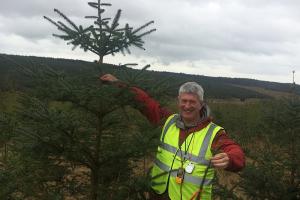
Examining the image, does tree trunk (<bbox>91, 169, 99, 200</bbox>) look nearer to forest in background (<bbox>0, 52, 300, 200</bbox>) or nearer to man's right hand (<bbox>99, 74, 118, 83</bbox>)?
forest in background (<bbox>0, 52, 300, 200</bbox>)

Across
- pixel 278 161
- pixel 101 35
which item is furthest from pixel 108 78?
pixel 278 161

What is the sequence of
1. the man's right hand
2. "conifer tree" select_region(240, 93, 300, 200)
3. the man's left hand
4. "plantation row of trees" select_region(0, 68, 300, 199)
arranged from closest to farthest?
1. the man's left hand
2. "plantation row of trees" select_region(0, 68, 300, 199)
3. the man's right hand
4. "conifer tree" select_region(240, 93, 300, 200)

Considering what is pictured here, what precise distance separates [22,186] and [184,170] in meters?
2.06

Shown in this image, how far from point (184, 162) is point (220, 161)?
635 mm

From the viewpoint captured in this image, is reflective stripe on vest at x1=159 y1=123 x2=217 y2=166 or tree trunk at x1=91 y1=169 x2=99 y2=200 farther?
tree trunk at x1=91 y1=169 x2=99 y2=200

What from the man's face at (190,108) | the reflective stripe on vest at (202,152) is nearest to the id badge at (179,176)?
the reflective stripe on vest at (202,152)

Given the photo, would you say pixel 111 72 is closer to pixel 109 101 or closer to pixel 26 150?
pixel 109 101

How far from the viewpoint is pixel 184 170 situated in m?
4.61

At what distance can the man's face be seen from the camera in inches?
192

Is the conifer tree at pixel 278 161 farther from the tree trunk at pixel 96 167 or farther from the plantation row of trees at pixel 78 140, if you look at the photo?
the tree trunk at pixel 96 167

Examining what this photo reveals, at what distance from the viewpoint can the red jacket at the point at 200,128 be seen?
4289 millimetres

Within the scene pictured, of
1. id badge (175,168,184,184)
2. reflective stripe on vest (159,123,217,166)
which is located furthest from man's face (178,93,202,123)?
id badge (175,168,184,184)

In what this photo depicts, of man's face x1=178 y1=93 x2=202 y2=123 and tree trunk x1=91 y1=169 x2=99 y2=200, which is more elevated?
man's face x1=178 y1=93 x2=202 y2=123

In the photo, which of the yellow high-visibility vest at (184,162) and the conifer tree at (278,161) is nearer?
the yellow high-visibility vest at (184,162)
